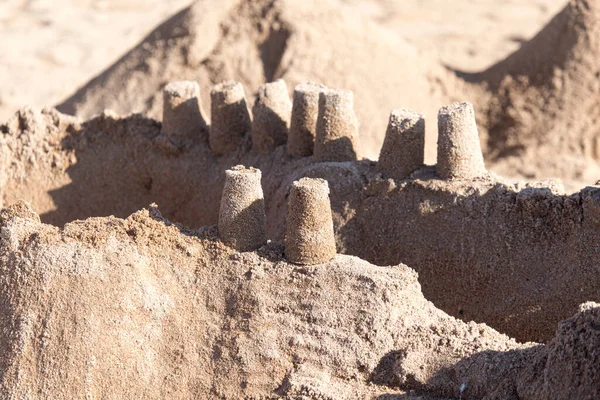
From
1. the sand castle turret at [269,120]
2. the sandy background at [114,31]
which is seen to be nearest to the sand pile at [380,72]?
the sandy background at [114,31]

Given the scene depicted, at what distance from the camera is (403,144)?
478 cm

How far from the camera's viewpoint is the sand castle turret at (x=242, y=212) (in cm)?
394

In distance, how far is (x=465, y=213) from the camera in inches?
181

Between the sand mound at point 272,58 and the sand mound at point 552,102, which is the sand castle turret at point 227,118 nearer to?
the sand mound at point 272,58

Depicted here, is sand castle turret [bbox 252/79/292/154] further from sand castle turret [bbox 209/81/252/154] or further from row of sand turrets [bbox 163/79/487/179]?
sand castle turret [bbox 209/81/252/154]

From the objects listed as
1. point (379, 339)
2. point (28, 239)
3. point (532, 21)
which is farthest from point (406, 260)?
point (532, 21)

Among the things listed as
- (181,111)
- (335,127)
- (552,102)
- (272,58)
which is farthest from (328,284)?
(552,102)

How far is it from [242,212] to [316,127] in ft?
4.19

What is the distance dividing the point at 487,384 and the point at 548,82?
15.6ft

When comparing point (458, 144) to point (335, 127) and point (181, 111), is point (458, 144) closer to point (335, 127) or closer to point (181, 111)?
point (335, 127)

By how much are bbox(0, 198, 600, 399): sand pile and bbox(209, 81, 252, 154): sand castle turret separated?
1.74 metres

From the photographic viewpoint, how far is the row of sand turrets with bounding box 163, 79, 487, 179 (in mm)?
4609

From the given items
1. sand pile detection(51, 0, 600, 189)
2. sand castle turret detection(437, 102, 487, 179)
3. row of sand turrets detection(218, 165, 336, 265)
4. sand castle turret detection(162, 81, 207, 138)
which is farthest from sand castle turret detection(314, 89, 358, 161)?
sand pile detection(51, 0, 600, 189)

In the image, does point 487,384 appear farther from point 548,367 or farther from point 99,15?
point 99,15
